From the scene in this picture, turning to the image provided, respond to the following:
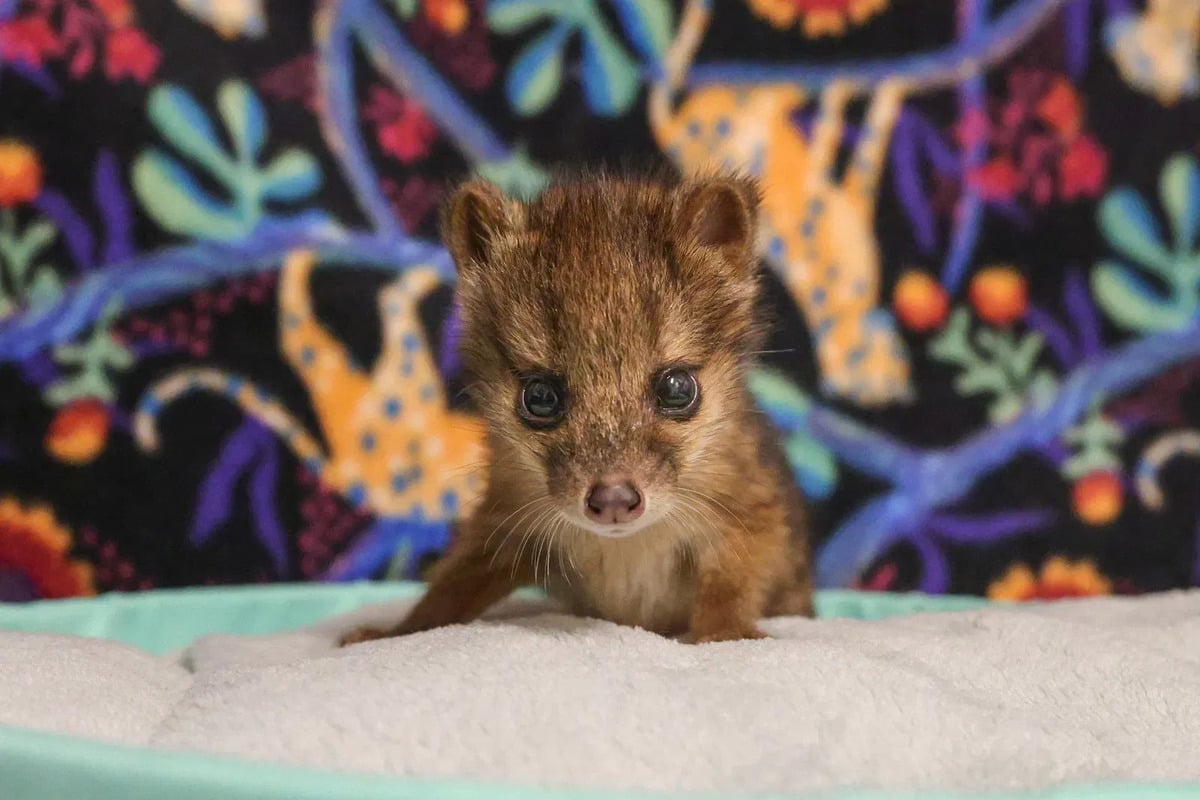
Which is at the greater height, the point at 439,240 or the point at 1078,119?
the point at 1078,119

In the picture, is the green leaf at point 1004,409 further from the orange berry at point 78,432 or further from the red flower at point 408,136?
the orange berry at point 78,432

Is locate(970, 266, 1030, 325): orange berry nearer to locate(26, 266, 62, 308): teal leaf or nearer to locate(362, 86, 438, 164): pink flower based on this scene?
locate(362, 86, 438, 164): pink flower

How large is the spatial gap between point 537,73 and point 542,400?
151 centimetres

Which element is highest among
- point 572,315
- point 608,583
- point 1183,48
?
point 1183,48

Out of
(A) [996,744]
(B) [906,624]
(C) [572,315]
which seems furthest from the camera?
(B) [906,624]

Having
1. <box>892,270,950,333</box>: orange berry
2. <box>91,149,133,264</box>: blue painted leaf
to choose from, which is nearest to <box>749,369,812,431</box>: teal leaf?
<box>892,270,950,333</box>: orange berry

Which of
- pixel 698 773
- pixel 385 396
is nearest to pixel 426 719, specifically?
pixel 698 773

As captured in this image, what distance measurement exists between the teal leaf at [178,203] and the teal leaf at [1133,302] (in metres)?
2.38

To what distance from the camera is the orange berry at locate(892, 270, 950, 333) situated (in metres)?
3.04

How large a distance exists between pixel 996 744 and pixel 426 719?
0.70 m

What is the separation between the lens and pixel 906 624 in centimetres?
202

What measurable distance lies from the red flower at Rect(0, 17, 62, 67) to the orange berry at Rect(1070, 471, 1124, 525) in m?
3.00

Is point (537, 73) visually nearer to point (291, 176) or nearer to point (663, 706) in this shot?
point (291, 176)

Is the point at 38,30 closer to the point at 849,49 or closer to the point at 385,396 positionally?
the point at 385,396
